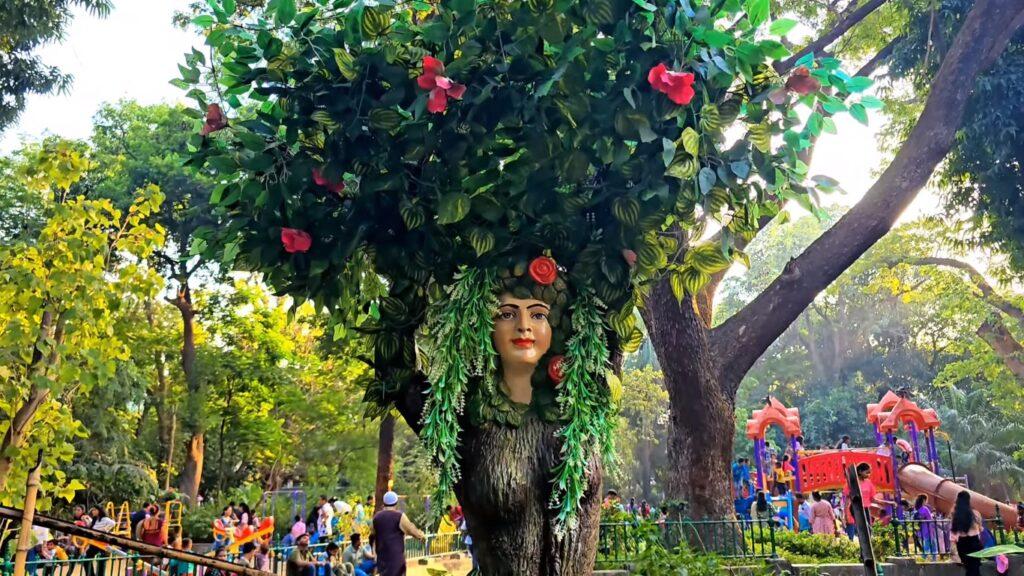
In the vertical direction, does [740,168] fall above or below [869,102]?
below

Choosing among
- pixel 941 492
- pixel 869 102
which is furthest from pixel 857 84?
pixel 941 492

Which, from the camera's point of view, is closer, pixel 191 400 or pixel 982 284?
pixel 982 284

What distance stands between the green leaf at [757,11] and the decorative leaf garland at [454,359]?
1597mm

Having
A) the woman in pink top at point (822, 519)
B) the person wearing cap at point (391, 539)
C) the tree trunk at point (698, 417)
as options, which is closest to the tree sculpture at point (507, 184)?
the person wearing cap at point (391, 539)

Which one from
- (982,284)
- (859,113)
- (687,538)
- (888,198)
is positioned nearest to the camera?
(859,113)

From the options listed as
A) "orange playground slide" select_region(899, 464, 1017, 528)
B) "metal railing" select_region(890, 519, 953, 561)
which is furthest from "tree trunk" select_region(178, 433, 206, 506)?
"metal railing" select_region(890, 519, 953, 561)

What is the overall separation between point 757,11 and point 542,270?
1453mm

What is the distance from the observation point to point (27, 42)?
572 inches

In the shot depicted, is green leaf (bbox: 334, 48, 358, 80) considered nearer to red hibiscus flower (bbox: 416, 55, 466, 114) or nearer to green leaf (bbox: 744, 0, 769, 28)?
red hibiscus flower (bbox: 416, 55, 466, 114)

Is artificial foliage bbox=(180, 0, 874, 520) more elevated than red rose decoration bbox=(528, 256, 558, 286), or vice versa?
artificial foliage bbox=(180, 0, 874, 520)

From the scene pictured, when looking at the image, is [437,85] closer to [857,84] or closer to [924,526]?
[857,84]

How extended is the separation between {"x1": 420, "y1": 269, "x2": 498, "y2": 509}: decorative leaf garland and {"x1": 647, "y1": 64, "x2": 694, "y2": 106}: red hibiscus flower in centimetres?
118

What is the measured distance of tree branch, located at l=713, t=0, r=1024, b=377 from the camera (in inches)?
344

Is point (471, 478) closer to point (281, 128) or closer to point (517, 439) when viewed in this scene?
point (517, 439)
